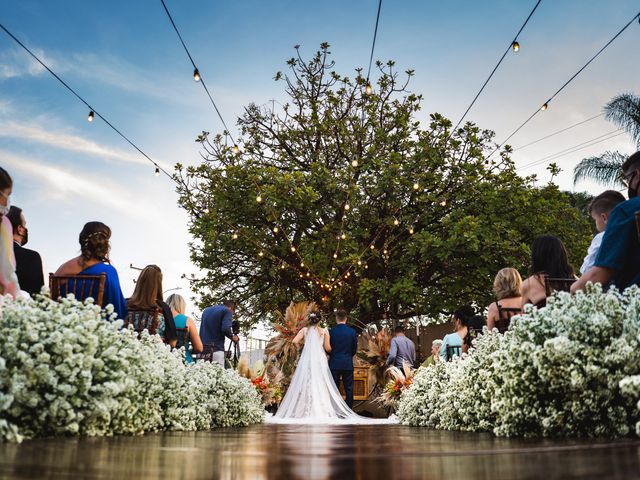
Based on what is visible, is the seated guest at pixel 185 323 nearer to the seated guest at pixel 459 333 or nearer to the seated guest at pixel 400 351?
the seated guest at pixel 459 333

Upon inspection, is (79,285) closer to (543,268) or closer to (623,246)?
(543,268)

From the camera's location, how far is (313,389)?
440 inches

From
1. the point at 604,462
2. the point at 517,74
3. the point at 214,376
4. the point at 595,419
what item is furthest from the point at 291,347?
the point at 604,462

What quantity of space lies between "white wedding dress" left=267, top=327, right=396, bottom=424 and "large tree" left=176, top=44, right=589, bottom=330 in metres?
3.38

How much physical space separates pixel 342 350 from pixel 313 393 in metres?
1.00

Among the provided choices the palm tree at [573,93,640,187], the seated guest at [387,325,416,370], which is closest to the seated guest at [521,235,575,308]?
the seated guest at [387,325,416,370]

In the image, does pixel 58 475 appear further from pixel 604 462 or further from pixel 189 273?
pixel 189 273

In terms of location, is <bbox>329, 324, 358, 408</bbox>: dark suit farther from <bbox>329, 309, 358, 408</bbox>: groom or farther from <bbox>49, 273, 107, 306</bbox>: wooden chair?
<bbox>49, 273, 107, 306</bbox>: wooden chair

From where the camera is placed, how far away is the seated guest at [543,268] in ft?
15.5

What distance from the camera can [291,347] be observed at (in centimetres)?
1214

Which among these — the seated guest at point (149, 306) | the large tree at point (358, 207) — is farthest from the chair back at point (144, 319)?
the large tree at point (358, 207)

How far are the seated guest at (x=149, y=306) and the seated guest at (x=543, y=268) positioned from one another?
3.30 metres

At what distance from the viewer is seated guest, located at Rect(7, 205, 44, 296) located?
4.64 metres

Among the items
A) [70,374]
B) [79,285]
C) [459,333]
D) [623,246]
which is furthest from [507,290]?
[70,374]
